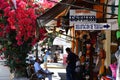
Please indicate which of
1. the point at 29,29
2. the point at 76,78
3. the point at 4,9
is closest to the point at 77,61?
the point at 76,78

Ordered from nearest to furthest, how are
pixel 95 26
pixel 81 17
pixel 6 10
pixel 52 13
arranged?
1. pixel 95 26
2. pixel 81 17
3. pixel 52 13
4. pixel 6 10

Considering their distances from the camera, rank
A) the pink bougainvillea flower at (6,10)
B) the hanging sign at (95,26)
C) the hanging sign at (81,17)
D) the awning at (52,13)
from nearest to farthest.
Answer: the hanging sign at (95,26)
the hanging sign at (81,17)
the awning at (52,13)
the pink bougainvillea flower at (6,10)

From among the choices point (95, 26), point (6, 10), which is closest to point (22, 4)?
point (6, 10)

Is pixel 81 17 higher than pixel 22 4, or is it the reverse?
pixel 22 4

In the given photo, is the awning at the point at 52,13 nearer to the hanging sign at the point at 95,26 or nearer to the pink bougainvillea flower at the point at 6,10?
the hanging sign at the point at 95,26

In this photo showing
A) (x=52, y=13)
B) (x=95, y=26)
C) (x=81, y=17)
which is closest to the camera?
(x=95, y=26)

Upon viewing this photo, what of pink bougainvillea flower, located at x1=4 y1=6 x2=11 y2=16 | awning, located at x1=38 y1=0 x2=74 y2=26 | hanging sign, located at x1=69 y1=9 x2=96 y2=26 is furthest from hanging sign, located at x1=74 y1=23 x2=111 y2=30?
pink bougainvillea flower, located at x1=4 y1=6 x2=11 y2=16

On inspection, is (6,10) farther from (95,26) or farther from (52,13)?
Result: (95,26)

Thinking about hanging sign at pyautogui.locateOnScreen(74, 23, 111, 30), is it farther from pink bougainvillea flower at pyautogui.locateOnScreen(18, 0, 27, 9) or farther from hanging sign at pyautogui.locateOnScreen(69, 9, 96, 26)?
pink bougainvillea flower at pyautogui.locateOnScreen(18, 0, 27, 9)

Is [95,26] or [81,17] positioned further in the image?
[81,17]

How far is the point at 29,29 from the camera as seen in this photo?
1523cm

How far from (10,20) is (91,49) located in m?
3.11

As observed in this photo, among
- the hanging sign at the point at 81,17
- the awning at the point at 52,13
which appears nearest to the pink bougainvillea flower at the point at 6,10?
the awning at the point at 52,13

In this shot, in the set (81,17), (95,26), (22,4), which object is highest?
(22,4)
